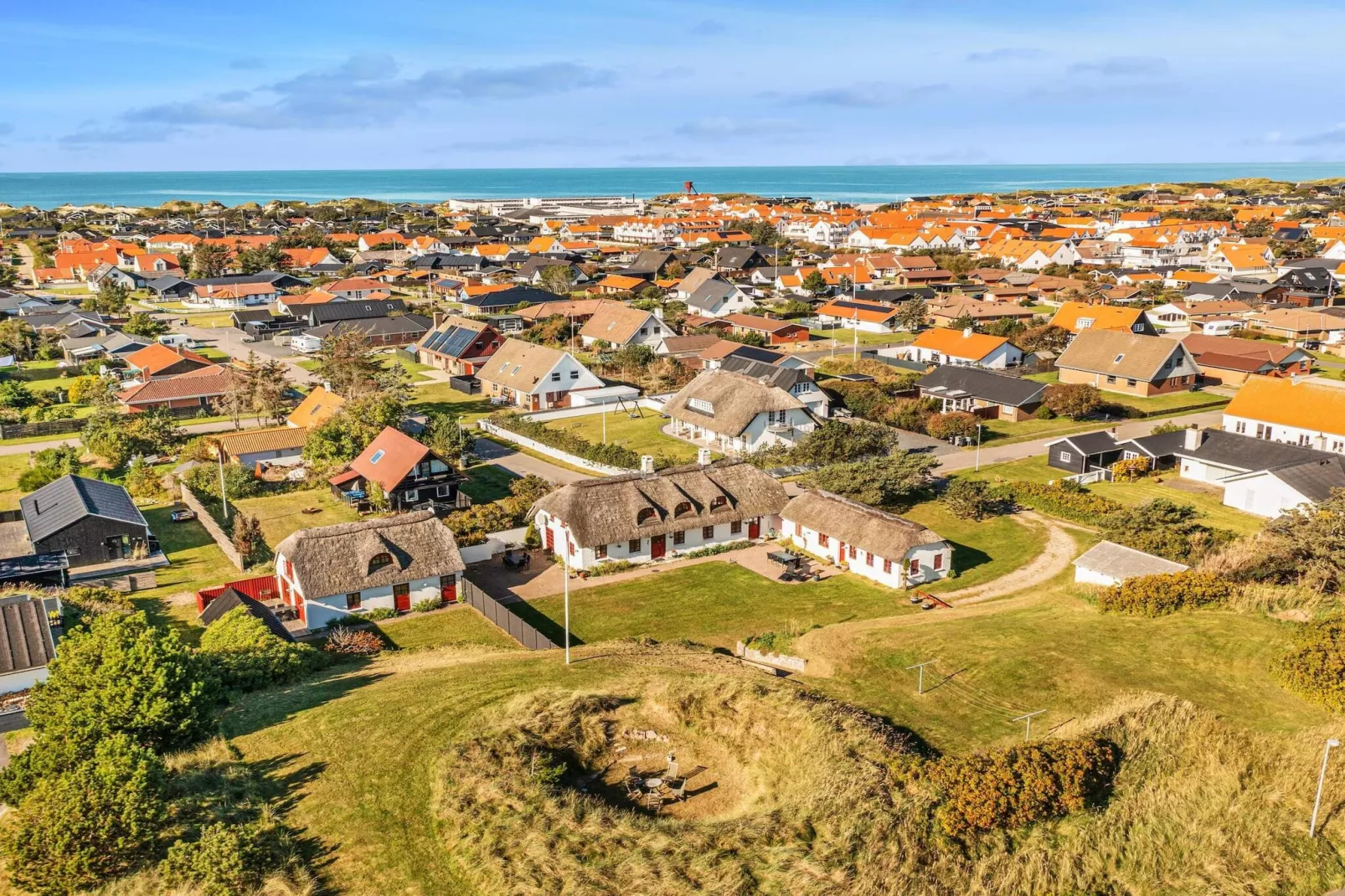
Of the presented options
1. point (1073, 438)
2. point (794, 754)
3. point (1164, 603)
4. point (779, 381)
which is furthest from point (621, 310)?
point (794, 754)

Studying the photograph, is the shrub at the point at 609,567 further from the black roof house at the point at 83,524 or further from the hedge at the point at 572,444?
the black roof house at the point at 83,524

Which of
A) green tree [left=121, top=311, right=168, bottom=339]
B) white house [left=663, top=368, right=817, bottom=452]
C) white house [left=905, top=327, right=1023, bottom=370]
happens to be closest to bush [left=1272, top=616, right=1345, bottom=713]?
white house [left=663, top=368, right=817, bottom=452]

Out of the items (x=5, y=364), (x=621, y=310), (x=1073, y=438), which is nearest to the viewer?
(x=1073, y=438)

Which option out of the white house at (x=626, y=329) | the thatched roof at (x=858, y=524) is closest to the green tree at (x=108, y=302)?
the white house at (x=626, y=329)

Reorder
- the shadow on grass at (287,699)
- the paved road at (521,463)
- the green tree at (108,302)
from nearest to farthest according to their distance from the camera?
the shadow on grass at (287,699) < the paved road at (521,463) < the green tree at (108,302)

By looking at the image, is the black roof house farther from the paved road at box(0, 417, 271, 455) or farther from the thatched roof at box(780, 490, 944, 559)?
the thatched roof at box(780, 490, 944, 559)

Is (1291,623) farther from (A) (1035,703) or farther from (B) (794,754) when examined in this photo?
(B) (794,754)
